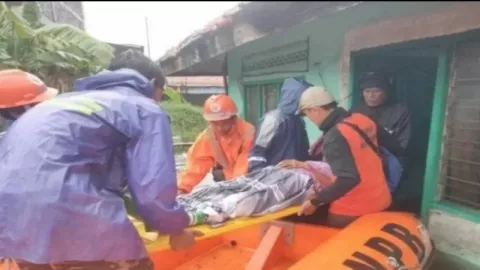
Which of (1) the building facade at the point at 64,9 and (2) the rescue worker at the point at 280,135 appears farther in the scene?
(2) the rescue worker at the point at 280,135

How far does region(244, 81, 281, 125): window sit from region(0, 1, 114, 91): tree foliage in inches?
77.0

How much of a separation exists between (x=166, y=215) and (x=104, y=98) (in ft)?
1.82

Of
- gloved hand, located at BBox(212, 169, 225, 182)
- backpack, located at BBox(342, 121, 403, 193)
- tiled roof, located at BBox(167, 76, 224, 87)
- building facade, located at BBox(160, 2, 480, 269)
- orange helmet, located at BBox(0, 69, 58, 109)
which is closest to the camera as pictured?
orange helmet, located at BBox(0, 69, 58, 109)

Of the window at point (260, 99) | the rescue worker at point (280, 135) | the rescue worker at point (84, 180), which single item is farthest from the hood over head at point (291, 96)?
the rescue worker at point (84, 180)

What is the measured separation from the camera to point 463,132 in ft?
9.79

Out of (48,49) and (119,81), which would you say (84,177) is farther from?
(48,49)

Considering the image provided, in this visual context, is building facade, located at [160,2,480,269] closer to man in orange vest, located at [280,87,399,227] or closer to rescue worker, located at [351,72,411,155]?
rescue worker, located at [351,72,411,155]

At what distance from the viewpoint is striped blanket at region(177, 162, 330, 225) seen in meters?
2.65

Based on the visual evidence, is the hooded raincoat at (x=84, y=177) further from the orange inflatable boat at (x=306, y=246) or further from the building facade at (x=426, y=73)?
the building facade at (x=426, y=73)

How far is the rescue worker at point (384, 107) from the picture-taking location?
3541 millimetres

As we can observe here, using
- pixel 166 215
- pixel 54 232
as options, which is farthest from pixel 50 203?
pixel 166 215

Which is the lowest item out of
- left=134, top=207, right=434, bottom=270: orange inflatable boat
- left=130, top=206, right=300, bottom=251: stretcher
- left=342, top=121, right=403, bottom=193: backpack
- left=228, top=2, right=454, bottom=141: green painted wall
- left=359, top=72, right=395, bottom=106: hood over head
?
left=134, top=207, right=434, bottom=270: orange inflatable boat

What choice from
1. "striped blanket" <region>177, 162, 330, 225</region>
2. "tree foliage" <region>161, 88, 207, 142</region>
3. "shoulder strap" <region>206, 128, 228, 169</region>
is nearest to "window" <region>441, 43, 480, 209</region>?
"striped blanket" <region>177, 162, 330, 225</region>

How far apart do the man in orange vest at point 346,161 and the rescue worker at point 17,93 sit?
5.27ft
